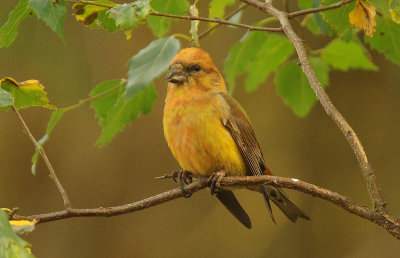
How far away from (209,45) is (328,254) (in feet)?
8.80

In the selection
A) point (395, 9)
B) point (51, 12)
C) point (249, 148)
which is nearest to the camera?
point (395, 9)

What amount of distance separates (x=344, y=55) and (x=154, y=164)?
12.3ft

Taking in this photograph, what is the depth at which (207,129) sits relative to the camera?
3.78 meters

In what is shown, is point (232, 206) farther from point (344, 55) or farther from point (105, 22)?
point (105, 22)

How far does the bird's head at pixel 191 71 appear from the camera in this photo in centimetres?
396

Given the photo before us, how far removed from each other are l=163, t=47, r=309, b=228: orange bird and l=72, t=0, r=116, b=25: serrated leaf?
0.99 metres

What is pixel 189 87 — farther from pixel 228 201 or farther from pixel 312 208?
pixel 312 208

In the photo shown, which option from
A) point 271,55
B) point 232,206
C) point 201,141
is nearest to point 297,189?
point 201,141

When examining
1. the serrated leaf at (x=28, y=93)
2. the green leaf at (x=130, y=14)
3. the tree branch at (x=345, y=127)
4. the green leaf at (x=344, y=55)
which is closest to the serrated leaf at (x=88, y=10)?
the green leaf at (x=130, y=14)

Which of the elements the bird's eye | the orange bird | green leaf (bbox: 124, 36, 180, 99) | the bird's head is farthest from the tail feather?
green leaf (bbox: 124, 36, 180, 99)

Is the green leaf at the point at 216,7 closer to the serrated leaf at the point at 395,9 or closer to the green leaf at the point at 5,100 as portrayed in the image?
the serrated leaf at the point at 395,9

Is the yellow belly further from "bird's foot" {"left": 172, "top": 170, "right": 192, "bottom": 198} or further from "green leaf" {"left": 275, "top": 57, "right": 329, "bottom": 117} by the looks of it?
"green leaf" {"left": 275, "top": 57, "right": 329, "bottom": 117}

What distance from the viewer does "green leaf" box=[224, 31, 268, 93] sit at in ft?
13.0

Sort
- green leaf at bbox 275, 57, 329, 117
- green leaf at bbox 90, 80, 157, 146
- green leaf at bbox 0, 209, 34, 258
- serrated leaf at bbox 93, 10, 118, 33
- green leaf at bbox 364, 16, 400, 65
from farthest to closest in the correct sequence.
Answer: green leaf at bbox 275, 57, 329, 117, green leaf at bbox 90, 80, 157, 146, green leaf at bbox 364, 16, 400, 65, serrated leaf at bbox 93, 10, 118, 33, green leaf at bbox 0, 209, 34, 258
